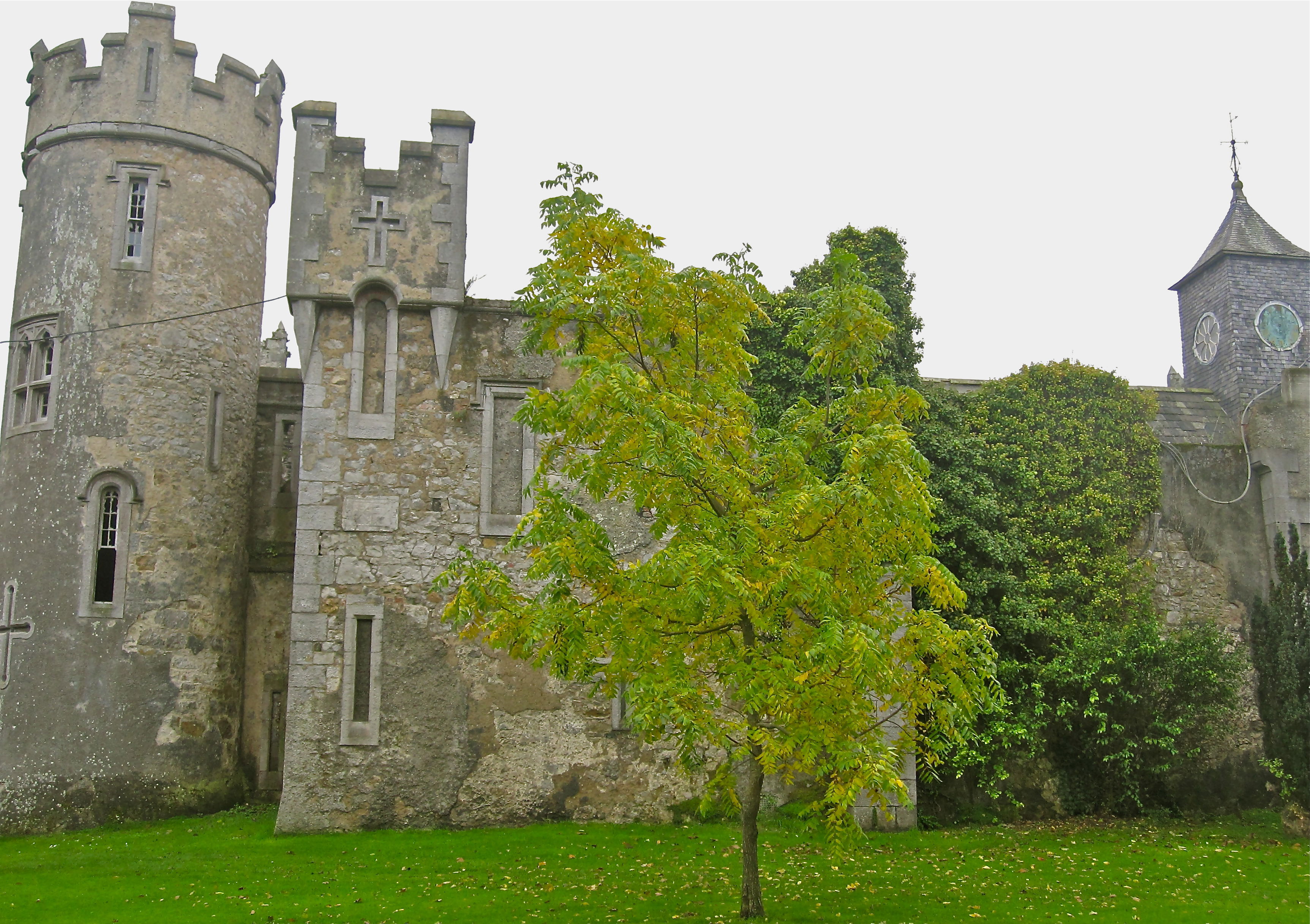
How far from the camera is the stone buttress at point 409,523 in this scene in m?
14.4

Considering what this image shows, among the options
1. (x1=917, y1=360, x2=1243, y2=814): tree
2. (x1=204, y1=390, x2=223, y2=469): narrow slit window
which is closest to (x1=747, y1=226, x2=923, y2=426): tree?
(x1=917, y1=360, x2=1243, y2=814): tree

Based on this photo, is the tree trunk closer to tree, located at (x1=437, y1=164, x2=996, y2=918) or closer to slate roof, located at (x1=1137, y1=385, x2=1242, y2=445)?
tree, located at (x1=437, y1=164, x2=996, y2=918)

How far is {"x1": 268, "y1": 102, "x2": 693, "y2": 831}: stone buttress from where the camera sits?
14438 mm

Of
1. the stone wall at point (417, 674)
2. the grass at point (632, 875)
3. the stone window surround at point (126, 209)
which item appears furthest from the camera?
the stone window surround at point (126, 209)

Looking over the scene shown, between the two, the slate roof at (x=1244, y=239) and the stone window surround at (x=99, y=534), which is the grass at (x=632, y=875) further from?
the slate roof at (x=1244, y=239)

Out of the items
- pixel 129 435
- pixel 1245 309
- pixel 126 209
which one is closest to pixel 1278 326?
pixel 1245 309

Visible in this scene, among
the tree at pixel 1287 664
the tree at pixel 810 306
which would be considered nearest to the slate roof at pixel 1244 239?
the tree at pixel 1287 664

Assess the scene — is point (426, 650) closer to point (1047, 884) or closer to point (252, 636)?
point (252, 636)

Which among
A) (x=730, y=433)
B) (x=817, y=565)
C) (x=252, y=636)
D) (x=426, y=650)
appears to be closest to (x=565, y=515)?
(x=730, y=433)

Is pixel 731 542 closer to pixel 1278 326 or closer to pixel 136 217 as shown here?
pixel 136 217

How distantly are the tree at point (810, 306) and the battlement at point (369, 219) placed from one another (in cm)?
496

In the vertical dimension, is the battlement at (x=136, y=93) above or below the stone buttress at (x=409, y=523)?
above

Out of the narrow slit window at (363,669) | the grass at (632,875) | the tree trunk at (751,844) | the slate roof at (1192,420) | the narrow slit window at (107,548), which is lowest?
the grass at (632,875)

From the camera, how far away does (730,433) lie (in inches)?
387
